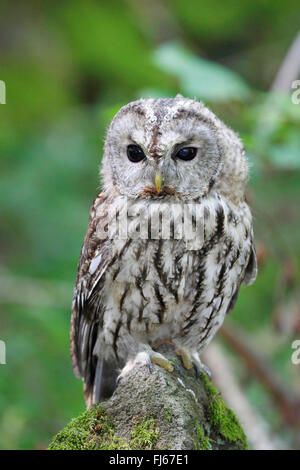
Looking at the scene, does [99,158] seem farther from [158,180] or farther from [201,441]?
[201,441]

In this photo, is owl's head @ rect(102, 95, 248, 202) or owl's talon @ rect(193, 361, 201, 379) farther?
owl's talon @ rect(193, 361, 201, 379)

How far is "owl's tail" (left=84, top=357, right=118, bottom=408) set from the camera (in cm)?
288

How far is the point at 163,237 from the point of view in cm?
250

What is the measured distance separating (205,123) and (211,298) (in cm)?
71

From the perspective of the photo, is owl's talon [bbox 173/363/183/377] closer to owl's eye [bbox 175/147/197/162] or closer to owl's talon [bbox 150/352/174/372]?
owl's talon [bbox 150/352/174/372]

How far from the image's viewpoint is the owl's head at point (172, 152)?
2.42 m

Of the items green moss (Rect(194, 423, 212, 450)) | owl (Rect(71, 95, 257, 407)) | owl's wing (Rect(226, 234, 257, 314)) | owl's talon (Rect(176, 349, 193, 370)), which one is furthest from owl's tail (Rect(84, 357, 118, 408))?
green moss (Rect(194, 423, 212, 450))

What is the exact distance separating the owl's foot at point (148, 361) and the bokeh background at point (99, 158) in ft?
2.83

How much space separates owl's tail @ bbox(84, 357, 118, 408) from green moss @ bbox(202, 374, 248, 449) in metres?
0.50

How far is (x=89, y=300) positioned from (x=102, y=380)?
0.41m

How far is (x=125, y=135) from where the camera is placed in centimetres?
255

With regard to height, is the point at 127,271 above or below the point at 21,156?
below
